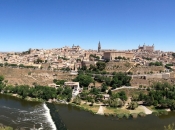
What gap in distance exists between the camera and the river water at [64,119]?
1959cm

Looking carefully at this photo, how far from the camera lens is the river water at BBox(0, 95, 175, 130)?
19.6 metres

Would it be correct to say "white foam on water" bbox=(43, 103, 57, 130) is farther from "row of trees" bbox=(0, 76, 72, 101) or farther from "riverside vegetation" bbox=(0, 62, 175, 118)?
"riverside vegetation" bbox=(0, 62, 175, 118)

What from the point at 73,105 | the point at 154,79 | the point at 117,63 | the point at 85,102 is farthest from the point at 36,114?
the point at 117,63

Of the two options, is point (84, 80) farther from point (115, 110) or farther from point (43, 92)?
point (115, 110)

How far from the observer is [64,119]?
21.3m

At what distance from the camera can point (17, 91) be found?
3069 centimetres

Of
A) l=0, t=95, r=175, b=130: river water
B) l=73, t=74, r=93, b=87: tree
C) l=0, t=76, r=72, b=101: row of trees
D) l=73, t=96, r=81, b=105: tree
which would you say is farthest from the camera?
l=73, t=74, r=93, b=87: tree

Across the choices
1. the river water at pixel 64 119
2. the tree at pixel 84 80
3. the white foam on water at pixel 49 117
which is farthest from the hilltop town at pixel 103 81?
the white foam on water at pixel 49 117

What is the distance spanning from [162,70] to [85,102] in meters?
21.3

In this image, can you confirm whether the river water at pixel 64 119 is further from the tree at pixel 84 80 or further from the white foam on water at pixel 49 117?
the tree at pixel 84 80

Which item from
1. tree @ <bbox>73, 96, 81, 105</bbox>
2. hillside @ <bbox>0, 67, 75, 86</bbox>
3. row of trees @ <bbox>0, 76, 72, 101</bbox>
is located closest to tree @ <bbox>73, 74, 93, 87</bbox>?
hillside @ <bbox>0, 67, 75, 86</bbox>

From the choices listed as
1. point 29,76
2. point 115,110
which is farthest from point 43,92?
point 29,76

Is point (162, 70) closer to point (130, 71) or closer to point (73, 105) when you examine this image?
point (130, 71)

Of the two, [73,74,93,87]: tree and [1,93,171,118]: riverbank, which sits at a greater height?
[73,74,93,87]: tree
